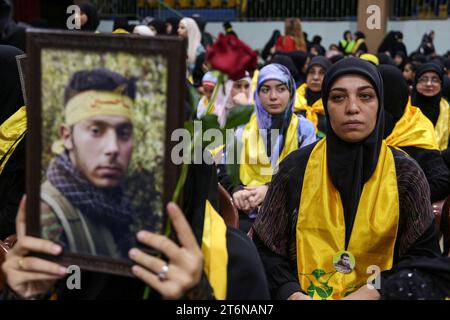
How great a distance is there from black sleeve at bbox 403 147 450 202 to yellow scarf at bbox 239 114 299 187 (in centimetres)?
64

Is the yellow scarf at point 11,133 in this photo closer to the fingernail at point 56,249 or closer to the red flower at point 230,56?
the fingernail at point 56,249

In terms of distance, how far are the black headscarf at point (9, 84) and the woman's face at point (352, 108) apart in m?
1.24

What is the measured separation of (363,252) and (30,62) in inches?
56.3

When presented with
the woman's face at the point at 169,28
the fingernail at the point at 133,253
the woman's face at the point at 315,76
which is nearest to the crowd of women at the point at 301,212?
the fingernail at the point at 133,253

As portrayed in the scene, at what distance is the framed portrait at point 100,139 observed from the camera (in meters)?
1.16

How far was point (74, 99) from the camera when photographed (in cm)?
121

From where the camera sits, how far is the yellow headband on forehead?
3.90 ft

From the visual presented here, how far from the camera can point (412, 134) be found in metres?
3.86

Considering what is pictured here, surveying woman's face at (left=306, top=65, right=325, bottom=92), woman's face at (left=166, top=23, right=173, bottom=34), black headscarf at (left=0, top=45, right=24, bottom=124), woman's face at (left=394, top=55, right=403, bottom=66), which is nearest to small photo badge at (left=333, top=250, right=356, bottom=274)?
black headscarf at (left=0, top=45, right=24, bottom=124)

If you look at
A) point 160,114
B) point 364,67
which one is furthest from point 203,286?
point 364,67

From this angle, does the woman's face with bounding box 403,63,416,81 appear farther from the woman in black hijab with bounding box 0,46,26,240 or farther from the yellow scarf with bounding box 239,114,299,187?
the woman in black hijab with bounding box 0,46,26,240

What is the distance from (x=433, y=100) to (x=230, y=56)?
4822mm

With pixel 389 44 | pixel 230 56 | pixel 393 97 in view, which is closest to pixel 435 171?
pixel 393 97
